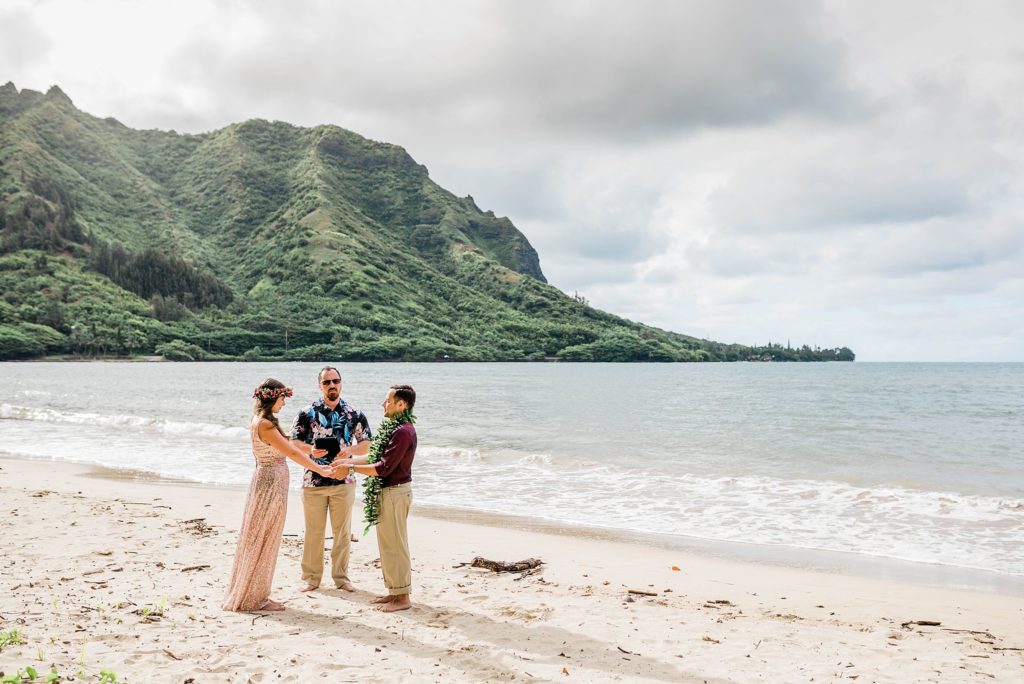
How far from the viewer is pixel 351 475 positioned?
7699mm

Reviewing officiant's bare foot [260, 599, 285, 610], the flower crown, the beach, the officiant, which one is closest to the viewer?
the beach

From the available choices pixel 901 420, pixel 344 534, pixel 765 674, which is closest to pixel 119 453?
pixel 344 534

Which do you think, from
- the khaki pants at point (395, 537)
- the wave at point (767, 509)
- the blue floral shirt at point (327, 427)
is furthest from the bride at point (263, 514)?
the wave at point (767, 509)

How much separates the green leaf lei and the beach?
1080mm

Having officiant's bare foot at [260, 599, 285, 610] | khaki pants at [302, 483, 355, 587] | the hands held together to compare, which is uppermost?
the hands held together

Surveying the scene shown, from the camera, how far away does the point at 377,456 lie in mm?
6859

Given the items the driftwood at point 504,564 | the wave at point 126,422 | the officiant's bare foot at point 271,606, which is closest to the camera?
the officiant's bare foot at point 271,606

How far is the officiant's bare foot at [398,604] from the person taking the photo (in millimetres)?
7004

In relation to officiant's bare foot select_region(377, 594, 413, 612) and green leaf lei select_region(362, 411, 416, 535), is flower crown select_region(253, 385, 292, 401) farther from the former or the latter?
officiant's bare foot select_region(377, 594, 413, 612)

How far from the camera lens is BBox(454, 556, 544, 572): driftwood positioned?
879 cm

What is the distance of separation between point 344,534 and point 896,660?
5801 millimetres

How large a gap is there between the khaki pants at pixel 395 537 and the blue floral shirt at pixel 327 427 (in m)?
0.83

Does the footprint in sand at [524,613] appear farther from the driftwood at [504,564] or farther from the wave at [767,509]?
the wave at [767,509]

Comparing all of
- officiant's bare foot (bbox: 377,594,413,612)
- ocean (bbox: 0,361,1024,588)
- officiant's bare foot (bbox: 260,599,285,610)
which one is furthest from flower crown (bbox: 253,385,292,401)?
ocean (bbox: 0,361,1024,588)
